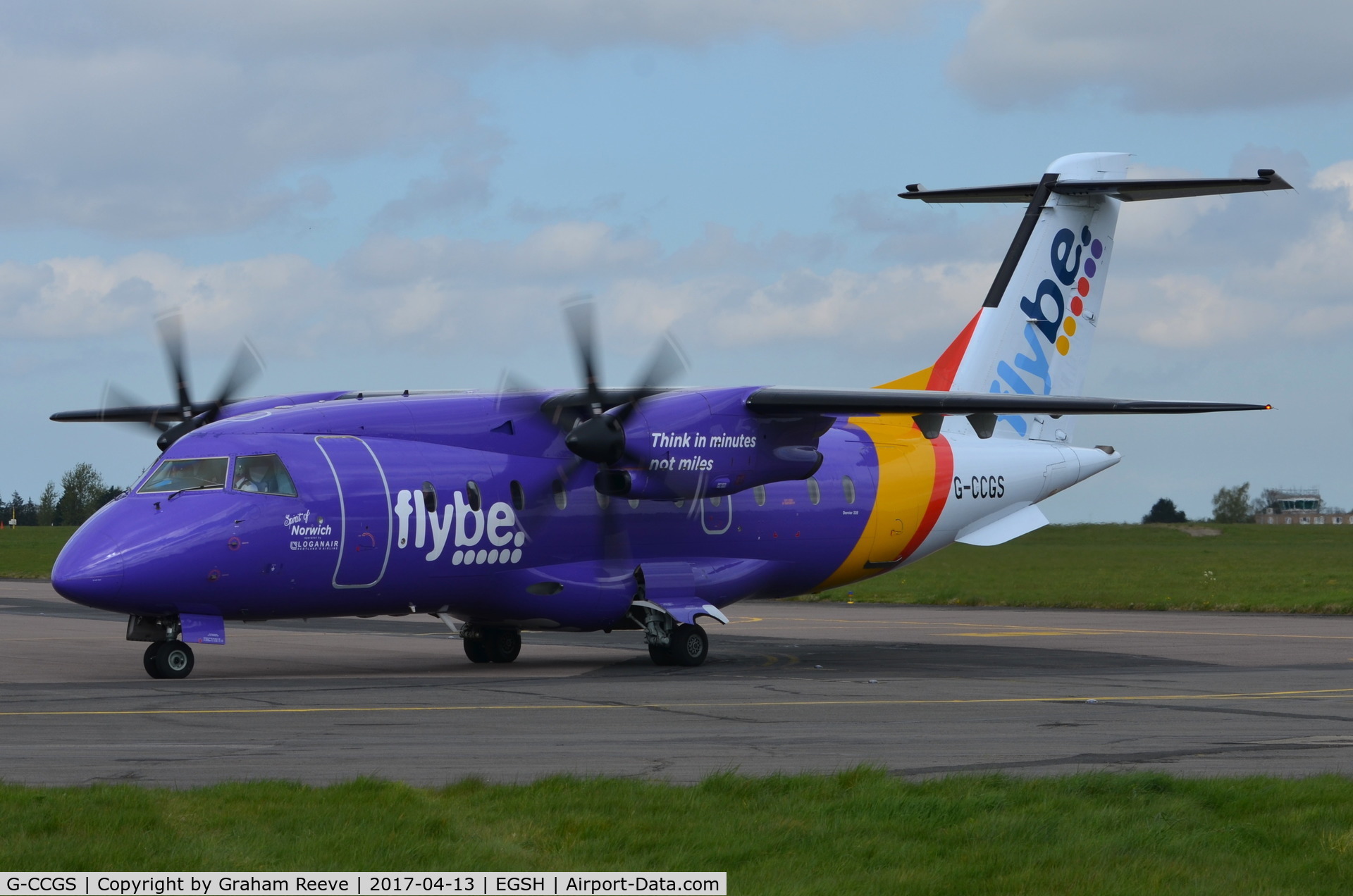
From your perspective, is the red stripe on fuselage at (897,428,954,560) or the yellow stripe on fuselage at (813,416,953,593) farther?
the red stripe on fuselage at (897,428,954,560)

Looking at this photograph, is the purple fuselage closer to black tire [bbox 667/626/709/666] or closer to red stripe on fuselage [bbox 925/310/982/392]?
black tire [bbox 667/626/709/666]

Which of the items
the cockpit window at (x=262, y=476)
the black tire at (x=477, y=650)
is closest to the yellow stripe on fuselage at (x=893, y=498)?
the black tire at (x=477, y=650)

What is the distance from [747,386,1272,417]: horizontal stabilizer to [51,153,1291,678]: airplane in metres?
0.04

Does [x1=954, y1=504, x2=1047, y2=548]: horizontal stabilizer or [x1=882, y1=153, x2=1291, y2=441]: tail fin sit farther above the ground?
[x1=882, y1=153, x2=1291, y2=441]: tail fin

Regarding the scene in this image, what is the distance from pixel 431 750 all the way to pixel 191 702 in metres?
4.83

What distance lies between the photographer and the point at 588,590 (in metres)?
21.4

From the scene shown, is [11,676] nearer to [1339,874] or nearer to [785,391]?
[785,391]

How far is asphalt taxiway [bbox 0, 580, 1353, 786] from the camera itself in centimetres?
1211

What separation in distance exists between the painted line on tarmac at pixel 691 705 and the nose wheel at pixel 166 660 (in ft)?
10.4

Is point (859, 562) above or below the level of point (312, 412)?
below

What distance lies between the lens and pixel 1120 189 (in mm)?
28000

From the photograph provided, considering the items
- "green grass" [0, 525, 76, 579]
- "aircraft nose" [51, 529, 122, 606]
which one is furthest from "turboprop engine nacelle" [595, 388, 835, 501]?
"green grass" [0, 525, 76, 579]

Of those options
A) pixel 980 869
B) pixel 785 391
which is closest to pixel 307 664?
pixel 785 391

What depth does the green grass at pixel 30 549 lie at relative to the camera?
201 ft
